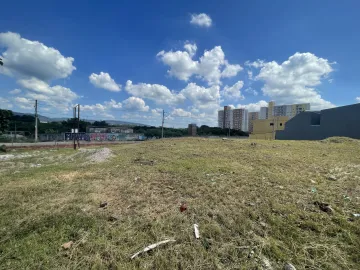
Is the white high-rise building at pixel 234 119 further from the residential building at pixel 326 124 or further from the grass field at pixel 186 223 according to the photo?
the grass field at pixel 186 223

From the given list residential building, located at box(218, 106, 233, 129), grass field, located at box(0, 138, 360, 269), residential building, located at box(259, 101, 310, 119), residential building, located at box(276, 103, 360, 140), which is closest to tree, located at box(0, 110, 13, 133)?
grass field, located at box(0, 138, 360, 269)

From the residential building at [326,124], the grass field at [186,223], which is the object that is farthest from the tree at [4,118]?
the residential building at [326,124]

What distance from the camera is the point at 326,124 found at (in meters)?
21.1

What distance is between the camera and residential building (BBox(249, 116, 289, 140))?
3709 centimetres

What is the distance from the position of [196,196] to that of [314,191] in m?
2.62

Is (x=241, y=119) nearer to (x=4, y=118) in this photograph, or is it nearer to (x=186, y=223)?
(x=4, y=118)

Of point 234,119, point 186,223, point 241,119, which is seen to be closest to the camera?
point 186,223

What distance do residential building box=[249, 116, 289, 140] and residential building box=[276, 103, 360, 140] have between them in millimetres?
9263

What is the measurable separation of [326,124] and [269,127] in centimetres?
1697

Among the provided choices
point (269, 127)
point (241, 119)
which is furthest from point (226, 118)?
point (269, 127)

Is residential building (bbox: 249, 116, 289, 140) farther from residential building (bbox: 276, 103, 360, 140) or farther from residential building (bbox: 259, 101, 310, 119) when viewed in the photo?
residential building (bbox: 259, 101, 310, 119)

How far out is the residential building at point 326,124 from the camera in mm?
18359

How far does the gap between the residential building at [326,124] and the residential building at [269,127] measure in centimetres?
926

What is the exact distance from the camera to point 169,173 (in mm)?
5602
